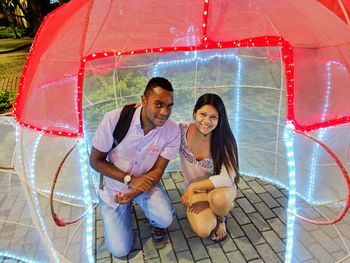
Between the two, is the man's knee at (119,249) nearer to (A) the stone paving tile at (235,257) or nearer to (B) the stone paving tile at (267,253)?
(A) the stone paving tile at (235,257)

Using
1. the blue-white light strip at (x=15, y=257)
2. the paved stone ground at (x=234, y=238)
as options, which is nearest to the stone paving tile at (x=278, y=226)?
the paved stone ground at (x=234, y=238)

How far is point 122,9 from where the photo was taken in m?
2.74

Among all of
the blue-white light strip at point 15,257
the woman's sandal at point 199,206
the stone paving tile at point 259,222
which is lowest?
the blue-white light strip at point 15,257

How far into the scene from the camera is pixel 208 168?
133 inches

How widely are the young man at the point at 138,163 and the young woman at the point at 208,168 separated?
0.19 meters

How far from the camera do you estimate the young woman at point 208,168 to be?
325cm

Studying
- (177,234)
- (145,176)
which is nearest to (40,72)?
(145,176)

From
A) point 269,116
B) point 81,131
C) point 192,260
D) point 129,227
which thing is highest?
point 81,131

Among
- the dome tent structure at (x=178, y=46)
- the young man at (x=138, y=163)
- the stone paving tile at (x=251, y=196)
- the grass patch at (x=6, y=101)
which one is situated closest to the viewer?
the dome tent structure at (x=178, y=46)

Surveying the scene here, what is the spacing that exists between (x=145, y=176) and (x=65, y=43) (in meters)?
1.32

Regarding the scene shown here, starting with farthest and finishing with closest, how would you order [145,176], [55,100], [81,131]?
1. [145,176]
2. [55,100]
3. [81,131]

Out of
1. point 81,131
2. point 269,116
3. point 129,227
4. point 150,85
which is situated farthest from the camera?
point 269,116

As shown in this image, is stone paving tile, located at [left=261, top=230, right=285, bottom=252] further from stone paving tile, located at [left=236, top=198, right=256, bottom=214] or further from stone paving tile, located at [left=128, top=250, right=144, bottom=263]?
stone paving tile, located at [left=128, top=250, right=144, bottom=263]

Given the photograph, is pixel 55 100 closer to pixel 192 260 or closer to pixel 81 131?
pixel 81 131
